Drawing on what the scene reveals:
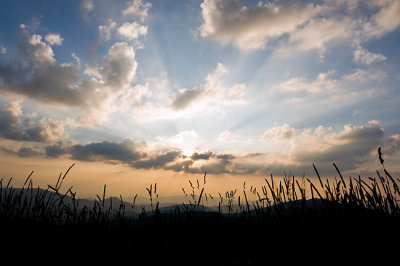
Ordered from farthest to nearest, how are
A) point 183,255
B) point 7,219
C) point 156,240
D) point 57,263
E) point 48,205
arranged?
point 48,205
point 7,219
point 156,240
point 183,255
point 57,263

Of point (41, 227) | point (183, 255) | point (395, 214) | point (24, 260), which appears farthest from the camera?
point (41, 227)

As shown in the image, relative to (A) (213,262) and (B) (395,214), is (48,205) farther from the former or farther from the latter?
(B) (395,214)

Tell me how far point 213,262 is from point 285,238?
183 cm

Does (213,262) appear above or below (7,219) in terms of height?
A: below

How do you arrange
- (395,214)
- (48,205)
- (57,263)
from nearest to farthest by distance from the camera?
(57,263)
(395,214)
(48,205)

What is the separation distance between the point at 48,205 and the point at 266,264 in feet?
22.2

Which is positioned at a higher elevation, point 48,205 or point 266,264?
point 48,205

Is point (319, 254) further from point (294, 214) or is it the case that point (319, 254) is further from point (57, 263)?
point (57, 263)

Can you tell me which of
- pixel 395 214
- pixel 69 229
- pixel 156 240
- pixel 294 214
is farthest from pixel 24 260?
pixel 395 214

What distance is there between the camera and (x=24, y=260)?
3234 mm

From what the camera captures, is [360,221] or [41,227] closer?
[360,221]

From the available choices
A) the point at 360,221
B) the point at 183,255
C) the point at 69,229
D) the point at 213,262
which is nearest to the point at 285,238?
the point at 360,221

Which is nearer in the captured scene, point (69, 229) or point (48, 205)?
point (69, 229)

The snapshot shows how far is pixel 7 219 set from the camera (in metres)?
6.05
